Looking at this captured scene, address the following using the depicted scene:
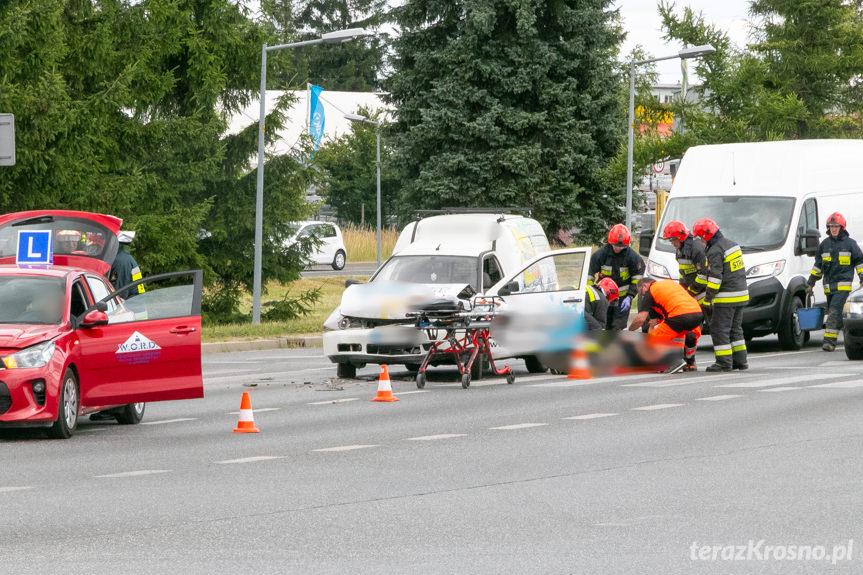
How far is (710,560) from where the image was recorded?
6938 millimetres

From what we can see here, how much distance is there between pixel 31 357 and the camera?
11.7 meters

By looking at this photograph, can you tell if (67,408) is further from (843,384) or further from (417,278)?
(843,384)

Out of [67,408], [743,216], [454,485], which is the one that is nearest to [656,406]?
[454,485]

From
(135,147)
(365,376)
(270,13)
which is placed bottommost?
(365,376)

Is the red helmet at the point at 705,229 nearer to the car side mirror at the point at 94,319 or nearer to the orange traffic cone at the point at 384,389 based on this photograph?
the orange traffic cone at the point at 384,389

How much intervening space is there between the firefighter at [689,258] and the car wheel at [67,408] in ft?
26.6

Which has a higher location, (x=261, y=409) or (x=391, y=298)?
(x=391, y=298)

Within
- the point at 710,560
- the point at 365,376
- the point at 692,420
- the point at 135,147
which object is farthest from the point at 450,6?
the point at 710,560

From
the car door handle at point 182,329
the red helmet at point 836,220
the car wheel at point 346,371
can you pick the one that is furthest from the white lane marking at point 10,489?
the red helmet at point 836,220

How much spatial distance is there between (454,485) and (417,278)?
870 cm

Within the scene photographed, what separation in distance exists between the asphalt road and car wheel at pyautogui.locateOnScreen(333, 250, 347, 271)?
39.2 meters

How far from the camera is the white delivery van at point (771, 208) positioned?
2059 centimetres

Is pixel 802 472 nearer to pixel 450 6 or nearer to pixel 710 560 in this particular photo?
pixel 710 560

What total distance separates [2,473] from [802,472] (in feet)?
18.7
